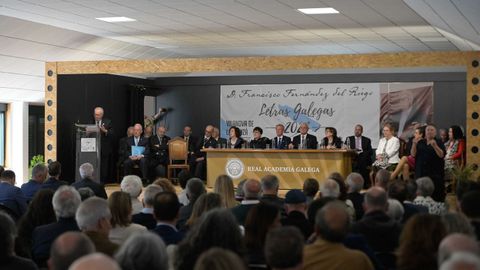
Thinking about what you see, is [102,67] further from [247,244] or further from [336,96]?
[247,244]

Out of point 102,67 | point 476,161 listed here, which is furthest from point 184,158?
point 476,161

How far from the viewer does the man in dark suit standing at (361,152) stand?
13625mm

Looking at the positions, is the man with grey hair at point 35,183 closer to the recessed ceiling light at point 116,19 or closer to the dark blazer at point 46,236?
the dark blazer at point 46,236

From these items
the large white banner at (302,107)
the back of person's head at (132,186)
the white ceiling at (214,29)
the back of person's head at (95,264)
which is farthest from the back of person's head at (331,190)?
the large white banner at (302,107)

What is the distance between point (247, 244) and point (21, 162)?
13807 mm

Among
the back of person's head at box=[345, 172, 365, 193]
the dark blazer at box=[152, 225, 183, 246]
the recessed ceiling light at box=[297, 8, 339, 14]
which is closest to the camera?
the dark blazer at box=[152, 225, 183, 246]

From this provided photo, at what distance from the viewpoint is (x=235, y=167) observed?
1317 cm

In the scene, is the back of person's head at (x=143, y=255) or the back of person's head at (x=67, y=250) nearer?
the back of person's head at (x=67, y=250)

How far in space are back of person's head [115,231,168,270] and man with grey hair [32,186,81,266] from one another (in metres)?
2.01

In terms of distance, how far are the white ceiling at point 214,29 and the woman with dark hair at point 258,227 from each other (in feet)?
16.0

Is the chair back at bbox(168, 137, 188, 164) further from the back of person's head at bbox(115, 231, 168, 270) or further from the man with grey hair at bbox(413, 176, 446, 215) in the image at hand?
the back of person's head at bbox(115, 231, 168, 270)

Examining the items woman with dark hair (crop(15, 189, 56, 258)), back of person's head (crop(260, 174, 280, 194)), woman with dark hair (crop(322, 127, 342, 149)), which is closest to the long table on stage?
woman with dark hair (crop(322, 127, 342, 149))

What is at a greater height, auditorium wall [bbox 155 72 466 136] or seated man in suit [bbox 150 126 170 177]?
auditorium wall [bbox 155 72 466 136]

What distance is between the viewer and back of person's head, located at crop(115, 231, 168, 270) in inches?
122
